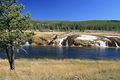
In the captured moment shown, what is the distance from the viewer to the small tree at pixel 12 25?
29652 millimetres

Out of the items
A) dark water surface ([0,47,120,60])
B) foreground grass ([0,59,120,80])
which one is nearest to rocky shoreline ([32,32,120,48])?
dark water surface ([0,47,120,60])

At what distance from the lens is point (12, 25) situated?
29.8 metres

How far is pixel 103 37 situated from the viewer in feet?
412

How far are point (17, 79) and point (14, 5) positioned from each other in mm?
17526

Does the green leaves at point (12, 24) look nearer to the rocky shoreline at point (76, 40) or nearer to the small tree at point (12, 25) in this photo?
the small tree at point (12, 25)

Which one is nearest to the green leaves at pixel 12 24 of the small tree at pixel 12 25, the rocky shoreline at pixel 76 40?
the small tree at pixel 12 25

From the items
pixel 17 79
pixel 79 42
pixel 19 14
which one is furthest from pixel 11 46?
pixel 79 42

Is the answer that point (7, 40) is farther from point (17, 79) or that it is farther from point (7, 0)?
point (17, 79)

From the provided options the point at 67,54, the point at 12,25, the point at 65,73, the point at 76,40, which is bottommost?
the point at 76,40

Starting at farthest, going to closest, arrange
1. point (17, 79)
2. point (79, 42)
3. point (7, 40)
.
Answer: point (79, 42) → point (7, 40) → point (17, 79)

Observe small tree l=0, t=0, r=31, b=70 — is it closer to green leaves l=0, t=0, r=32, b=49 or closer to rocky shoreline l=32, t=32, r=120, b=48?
green leaves l=0, t=0, r=32, b=49

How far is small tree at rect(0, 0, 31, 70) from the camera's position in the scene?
97.3 ft

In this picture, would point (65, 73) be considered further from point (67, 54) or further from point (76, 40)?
point (76, 40)

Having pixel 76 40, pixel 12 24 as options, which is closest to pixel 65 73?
pixel 12 24
